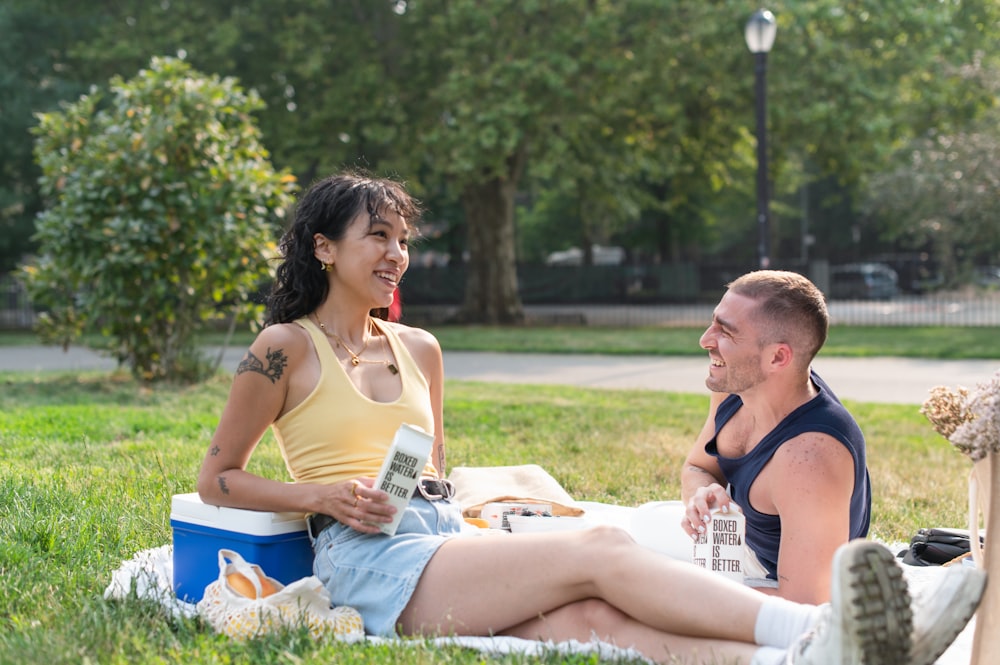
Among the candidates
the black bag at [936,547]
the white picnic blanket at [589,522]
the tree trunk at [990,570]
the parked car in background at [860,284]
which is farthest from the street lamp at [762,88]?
the parked car in background at [860,284]

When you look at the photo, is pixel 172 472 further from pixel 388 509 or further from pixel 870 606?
pixel 870 606

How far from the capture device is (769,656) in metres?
2.78

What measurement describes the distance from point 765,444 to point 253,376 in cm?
164

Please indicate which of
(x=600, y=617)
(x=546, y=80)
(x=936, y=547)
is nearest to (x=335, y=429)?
(x=600, y=617)

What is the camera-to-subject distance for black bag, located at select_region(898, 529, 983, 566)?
13.5ft

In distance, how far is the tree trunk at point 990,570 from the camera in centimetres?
273

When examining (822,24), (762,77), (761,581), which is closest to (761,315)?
(761,581)

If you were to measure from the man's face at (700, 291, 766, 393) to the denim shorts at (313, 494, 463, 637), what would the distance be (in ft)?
3.38

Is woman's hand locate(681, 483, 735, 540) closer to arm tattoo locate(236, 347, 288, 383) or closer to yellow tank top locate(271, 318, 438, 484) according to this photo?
yellow tank top locate(271, 318, 438, 484)

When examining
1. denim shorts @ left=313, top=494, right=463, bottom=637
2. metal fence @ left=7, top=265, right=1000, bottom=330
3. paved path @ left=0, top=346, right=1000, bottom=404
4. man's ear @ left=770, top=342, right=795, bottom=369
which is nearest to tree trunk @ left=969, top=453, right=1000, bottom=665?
man's ear @ left=770, top=342, right=795, bottom=369

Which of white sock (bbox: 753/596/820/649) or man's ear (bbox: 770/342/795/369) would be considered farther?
man's ear (bbox: 770/342/795/369)

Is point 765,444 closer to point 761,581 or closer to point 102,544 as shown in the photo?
point 761,581

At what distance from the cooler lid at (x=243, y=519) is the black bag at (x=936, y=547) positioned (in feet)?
7.90

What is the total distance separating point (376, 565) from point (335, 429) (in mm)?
467
